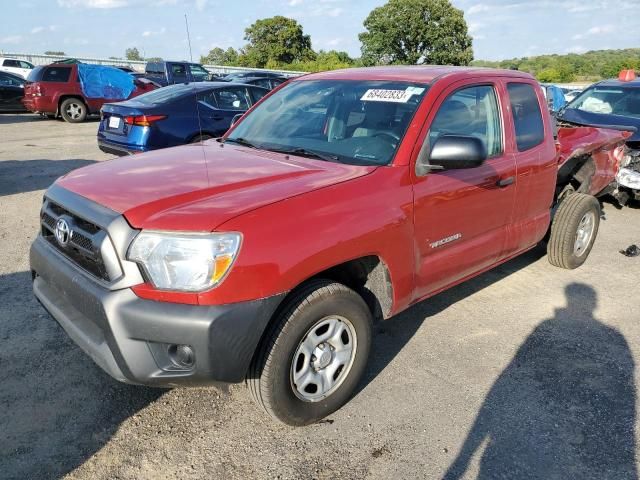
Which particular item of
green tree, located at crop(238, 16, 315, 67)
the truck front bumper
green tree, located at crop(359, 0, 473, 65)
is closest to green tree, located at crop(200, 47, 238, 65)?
green tree, located at crop(238, 16, 315, 67)

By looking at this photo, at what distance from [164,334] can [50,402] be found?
118 centimetres

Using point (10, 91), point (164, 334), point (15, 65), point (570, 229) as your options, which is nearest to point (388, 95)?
point (164, 334)

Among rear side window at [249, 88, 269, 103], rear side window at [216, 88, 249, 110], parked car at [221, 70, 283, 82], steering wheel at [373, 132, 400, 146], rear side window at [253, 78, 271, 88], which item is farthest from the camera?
parked car at [221, 70, 283, 82]

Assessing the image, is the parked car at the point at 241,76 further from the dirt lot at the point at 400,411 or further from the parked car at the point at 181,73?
the dirt lot at the point at 400,411

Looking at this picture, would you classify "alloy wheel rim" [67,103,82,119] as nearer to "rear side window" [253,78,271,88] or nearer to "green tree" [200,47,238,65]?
"rear side window" [253,78,271,88]

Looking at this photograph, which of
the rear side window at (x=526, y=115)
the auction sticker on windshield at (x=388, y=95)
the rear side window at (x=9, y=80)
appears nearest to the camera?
the auction sticker on windshield at (x=388, y=95)

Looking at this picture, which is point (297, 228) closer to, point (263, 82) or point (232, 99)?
point (232, 99)

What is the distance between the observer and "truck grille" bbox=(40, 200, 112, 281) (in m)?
2.38

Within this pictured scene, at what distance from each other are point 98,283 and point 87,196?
492 mm

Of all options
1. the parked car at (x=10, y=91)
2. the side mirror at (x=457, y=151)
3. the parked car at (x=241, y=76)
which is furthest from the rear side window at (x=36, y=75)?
the side mirror at (x=457, y=151)

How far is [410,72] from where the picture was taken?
3615mm

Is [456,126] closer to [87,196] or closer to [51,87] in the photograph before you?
[87,196]

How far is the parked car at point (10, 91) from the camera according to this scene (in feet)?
55.2

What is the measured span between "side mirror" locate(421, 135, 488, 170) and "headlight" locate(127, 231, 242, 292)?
1.32 meters
